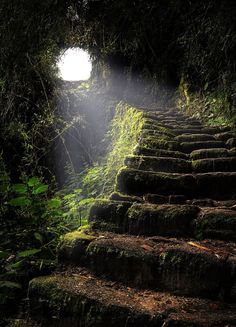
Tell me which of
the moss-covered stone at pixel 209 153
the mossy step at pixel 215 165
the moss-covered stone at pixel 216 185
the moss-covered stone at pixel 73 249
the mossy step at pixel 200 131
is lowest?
the moss-covered stone at pixel 73 249

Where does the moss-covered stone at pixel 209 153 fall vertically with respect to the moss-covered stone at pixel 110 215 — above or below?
above

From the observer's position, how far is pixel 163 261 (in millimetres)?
2121

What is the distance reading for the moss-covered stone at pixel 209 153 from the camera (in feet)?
13.2

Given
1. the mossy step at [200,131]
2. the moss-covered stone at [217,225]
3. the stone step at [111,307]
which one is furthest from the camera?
the mossy step at [200,131]

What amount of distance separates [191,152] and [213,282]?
2496 millimetres

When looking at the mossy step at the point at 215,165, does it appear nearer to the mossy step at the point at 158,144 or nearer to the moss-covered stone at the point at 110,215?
the mossy step at the point at 158,144

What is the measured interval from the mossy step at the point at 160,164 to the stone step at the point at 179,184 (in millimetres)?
347

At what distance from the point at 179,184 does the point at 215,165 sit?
0.68m

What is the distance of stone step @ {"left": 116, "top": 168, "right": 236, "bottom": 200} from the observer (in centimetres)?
327

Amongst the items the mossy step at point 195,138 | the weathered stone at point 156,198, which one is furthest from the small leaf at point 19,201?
the mossy step at point 195,138

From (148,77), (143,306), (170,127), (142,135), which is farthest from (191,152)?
(148,77)

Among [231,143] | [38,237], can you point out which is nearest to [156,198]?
[38,237]

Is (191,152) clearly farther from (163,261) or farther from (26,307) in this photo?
(26,307)

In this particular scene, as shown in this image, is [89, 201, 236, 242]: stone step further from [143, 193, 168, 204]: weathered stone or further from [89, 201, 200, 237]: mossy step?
[143, 193, 168, 204]: weathered stone
